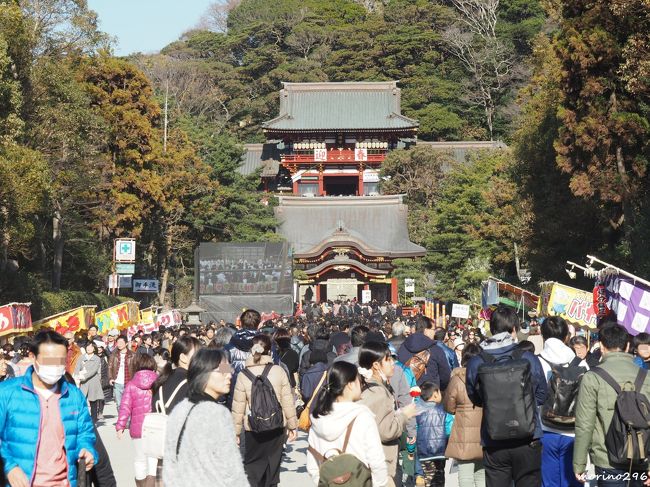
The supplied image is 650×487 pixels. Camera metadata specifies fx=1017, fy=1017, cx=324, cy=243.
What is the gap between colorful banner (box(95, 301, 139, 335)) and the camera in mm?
22797

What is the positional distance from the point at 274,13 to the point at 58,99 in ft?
152

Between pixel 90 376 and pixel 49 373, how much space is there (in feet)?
25.2

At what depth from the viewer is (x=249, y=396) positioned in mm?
6957

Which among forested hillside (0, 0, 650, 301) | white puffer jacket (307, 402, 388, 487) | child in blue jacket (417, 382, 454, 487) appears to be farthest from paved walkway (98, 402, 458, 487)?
forested hillside (0, 0, 650, 301)

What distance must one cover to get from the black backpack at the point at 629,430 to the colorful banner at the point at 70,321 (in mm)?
15095

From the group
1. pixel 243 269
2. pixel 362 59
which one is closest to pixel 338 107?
pixel 362 59

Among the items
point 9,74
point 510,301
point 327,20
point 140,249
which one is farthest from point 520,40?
point 9,74

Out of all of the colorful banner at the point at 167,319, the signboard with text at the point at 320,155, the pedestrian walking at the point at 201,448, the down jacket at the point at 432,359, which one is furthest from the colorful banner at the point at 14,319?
the signboard with text at the point at 320,155

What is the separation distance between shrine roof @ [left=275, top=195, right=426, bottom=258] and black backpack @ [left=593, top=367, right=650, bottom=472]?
40446mm

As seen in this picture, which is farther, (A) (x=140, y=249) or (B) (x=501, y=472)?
(A) (x=140, y=249)

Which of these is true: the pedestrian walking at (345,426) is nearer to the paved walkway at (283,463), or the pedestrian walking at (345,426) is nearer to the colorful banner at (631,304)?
the paved walkway at (283,463)

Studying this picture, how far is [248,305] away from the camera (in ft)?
111

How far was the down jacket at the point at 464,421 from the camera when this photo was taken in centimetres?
650

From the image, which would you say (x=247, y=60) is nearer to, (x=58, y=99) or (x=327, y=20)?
(x=327, y=20)
